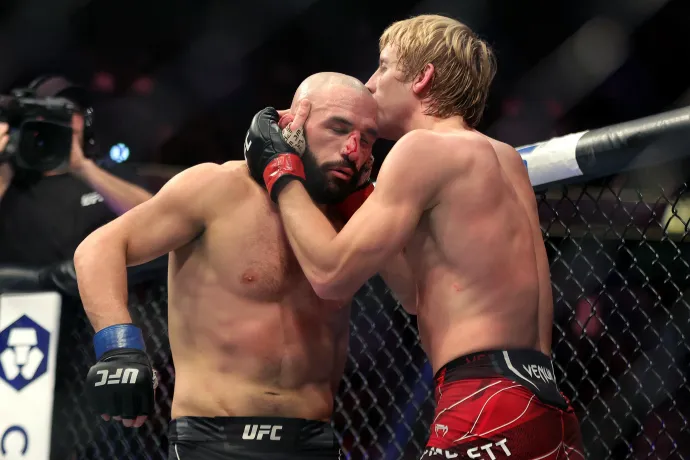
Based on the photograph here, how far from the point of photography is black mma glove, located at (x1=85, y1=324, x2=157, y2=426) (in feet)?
4.58

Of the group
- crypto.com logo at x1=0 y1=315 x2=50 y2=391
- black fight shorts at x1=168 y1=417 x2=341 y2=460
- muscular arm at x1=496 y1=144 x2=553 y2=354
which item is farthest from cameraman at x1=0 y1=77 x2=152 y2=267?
muscular arm at x1=496 y1=144 x2=553 y2=354

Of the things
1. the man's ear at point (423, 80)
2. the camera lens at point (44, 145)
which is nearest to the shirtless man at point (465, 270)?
the man's ear at point (423, 80)

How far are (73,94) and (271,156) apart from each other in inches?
76.7

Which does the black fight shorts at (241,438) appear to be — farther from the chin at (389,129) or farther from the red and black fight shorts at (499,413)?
the chin at (389,129)

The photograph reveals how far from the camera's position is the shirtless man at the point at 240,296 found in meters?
1.58

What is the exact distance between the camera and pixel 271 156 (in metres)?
1.57

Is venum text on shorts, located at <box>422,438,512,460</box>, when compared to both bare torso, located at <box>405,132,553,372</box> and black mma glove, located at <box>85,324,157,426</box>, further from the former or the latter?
black mma glove, located at <box>85,324,157,426</box>

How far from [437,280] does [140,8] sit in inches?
159

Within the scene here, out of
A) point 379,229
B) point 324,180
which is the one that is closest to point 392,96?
point 324,180

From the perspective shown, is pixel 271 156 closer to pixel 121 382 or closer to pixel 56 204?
pixel 121 382

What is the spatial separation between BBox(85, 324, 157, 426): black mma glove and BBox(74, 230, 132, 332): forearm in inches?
2.6

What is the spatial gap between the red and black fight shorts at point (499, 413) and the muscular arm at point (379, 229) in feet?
0.75

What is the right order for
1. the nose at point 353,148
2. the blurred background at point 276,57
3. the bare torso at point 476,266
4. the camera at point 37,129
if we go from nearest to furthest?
1. the bare torso at point 476,266
2. the nose at point 353,148
3. the camera at point 37,129
4. the blurred background at point 276,57

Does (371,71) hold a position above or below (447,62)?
above
